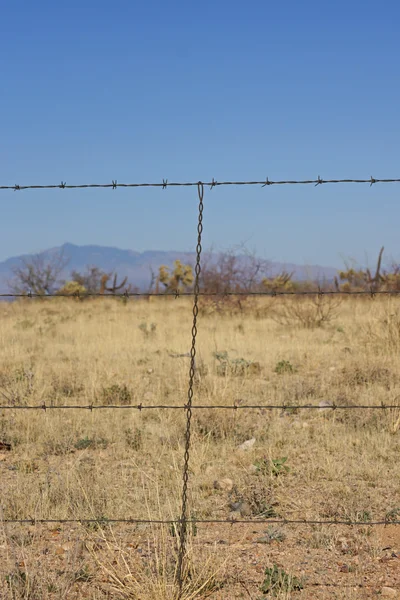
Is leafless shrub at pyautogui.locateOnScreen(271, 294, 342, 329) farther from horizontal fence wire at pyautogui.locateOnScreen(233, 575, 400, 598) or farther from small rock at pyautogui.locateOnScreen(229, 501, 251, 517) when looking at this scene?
horizontal fence wire at pyautogui.locateOnScreen(233, 575, 400, 598)

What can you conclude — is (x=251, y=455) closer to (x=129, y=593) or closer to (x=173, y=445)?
(x=173, y=445)

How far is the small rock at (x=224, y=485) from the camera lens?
5378mm

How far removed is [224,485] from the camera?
5410 mm

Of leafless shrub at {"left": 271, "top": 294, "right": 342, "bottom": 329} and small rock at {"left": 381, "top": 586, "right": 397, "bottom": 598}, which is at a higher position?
leafless shrub at {"left": 271, "top": 294, "right": 342, "bottom": 329}

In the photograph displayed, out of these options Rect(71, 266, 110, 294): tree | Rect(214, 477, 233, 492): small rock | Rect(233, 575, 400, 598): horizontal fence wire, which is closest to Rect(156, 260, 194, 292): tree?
Rect(71, 266, 110, 294): tree

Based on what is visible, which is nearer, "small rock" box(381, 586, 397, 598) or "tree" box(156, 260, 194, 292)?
"small rock" box(381, 586, 397, 598)

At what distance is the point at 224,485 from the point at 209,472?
0.29m

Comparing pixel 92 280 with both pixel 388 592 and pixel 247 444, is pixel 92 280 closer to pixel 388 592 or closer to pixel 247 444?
pixel 247 444

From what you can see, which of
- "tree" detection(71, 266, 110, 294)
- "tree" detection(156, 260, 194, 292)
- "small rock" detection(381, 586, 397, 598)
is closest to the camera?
"small rock" detection(381, 586, 397, 598)

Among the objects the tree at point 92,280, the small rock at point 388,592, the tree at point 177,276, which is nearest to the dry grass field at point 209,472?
the small rock at point 388,592

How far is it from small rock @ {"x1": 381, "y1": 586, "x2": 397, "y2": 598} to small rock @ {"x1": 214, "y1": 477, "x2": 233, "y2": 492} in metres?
1.83

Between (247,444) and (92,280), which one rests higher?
(92,280)

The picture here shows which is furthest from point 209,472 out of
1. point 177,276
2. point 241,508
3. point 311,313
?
point 177,276

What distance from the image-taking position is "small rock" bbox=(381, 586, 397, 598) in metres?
3.63
